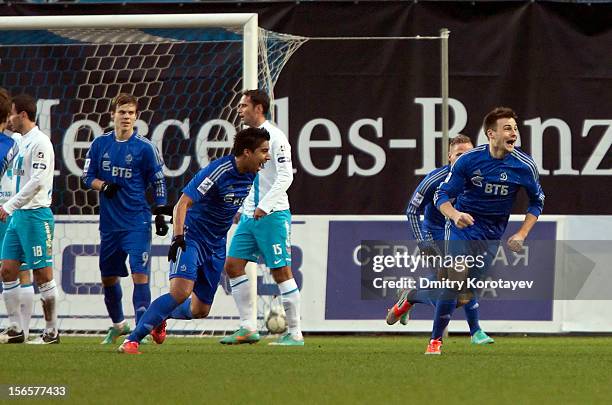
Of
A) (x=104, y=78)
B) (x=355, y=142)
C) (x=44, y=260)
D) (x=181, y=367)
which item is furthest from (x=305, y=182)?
(x=181, y=367)

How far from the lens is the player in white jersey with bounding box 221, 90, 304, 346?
1065cm

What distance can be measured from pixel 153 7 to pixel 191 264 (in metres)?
5.03

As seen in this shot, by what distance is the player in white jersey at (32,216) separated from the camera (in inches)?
427

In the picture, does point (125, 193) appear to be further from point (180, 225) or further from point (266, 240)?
A: point (180, 225)

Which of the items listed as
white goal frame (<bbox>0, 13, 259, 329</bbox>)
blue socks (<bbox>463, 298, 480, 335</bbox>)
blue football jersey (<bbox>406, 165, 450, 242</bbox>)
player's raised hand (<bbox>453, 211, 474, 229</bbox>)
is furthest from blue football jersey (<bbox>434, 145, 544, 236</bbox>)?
white goal frame (<bbox>0, 13, 259, 329</bbox>)

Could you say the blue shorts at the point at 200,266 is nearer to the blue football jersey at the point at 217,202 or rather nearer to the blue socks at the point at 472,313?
the blue football jersey at the point at 217,202

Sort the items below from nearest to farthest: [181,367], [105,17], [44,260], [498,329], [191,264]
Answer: [181,367]
[191,264]
[44,260]
[105,17]
[498,329]

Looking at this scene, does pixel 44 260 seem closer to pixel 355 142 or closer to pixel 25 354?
pixel 25 354

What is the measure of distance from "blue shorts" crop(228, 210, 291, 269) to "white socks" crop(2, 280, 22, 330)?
190 centimetres

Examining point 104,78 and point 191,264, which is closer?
point 191,264

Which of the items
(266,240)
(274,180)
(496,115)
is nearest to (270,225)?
(266,240)

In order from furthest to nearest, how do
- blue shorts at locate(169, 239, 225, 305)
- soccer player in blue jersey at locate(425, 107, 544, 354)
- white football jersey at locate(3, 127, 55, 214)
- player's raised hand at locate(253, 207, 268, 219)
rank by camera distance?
white football jersey at locate(3, 127, 55, 214), player's raised hand at locate(253, 207, 268, 219), soccer player in blue jersey at locate(425, 107, 544, 354), blue shorts at locate(169, 239, 225, 305)

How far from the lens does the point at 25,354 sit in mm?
9531

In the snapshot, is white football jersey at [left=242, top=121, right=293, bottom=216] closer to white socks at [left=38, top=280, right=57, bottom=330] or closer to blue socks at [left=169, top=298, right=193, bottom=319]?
blue socks at [left=169, top=298, right=193, bottom=319]
